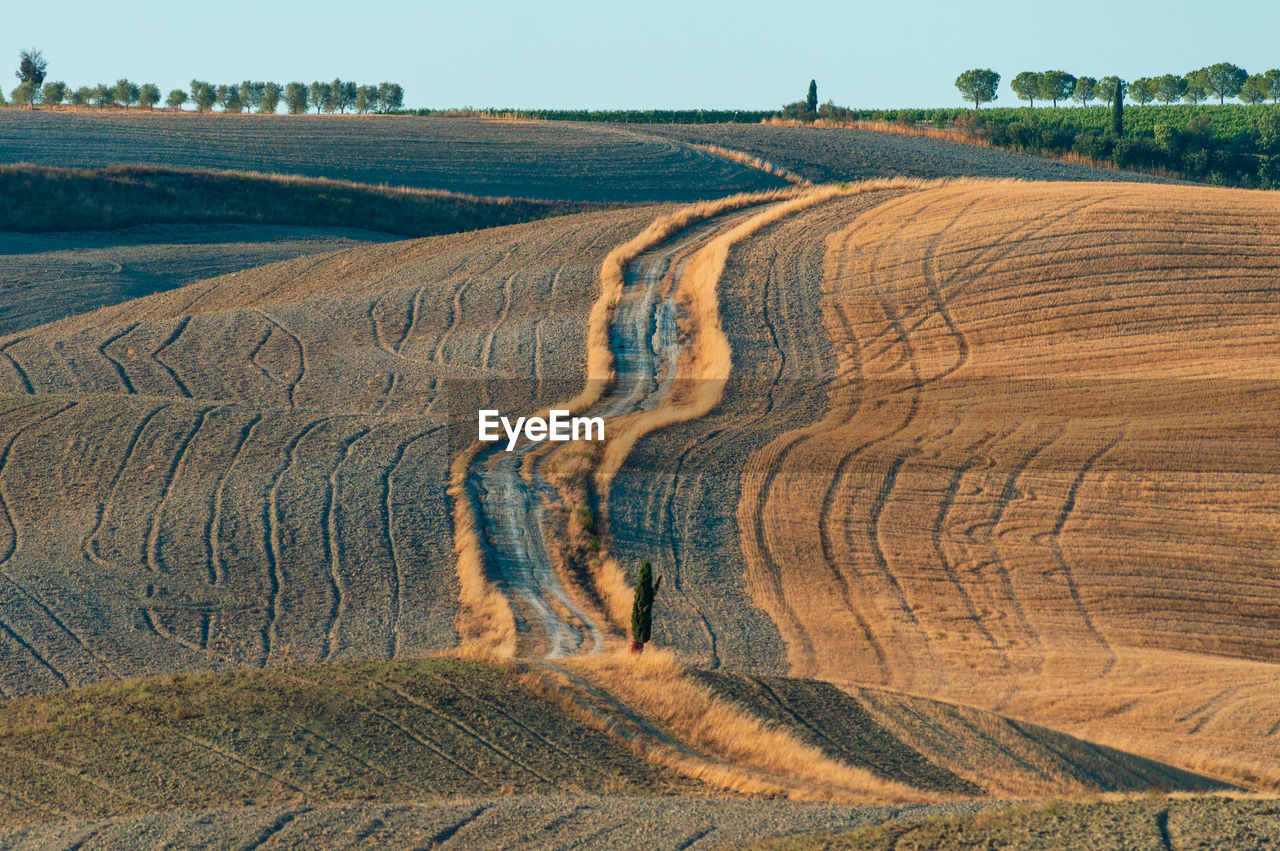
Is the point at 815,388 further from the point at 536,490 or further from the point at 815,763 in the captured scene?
the point at 815,763

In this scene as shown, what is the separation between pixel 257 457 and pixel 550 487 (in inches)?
234

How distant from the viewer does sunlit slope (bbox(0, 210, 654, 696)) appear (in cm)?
1903

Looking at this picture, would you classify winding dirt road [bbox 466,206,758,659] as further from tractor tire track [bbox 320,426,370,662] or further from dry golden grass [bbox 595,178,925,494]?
tractor tire track [bbox 320,426,370,662]

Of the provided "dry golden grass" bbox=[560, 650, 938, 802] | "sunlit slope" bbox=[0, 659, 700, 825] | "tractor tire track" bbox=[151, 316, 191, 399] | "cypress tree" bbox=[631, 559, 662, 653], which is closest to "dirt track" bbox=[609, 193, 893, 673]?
"cypress tree" bbox=[631, 559, 662, 653]

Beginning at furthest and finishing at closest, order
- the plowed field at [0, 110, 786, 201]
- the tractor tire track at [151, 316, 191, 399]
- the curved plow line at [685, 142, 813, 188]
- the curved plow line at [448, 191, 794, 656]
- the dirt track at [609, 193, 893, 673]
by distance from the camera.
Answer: the curved plow line at [685, 142, 813, 188]
the plowed field at [0, 110, 786, 201]
the tractor tire track at [151, 316, 191, 399]
the dirt track at [609, 193, 893, 673]
the curved plow line at [448, 191, 794, 656]

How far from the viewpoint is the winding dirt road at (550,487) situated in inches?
773

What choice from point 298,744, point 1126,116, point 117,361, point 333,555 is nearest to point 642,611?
point 298,744

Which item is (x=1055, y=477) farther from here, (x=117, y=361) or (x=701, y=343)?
(x=117, y=361)

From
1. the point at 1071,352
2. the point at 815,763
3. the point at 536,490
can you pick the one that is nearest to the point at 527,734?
the point at 815,763

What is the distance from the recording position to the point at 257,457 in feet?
80.9

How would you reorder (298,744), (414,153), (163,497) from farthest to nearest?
1. (414,153)
2. (163,497)
3. (298,744)

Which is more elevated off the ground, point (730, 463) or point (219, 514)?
point (730, 463)

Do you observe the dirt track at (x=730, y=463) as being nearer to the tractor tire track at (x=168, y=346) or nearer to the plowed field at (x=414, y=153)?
the tractor tire track at (x=168, y=346)

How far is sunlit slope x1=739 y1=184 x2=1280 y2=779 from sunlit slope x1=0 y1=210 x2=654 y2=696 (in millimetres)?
6775
